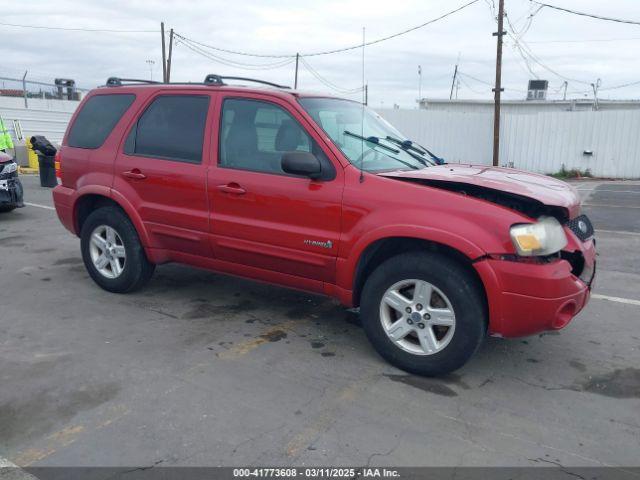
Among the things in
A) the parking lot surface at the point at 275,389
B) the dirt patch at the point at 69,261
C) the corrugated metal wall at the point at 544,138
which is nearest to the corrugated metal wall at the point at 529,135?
the corrugated metal wall at the point at 544,138

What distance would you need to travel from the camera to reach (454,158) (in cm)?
2311

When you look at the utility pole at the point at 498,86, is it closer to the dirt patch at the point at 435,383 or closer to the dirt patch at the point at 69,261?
the dirt patch at the point at 69,261

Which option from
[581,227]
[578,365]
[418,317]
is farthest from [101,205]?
[578,365]

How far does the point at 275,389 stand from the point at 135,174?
95.6 inches

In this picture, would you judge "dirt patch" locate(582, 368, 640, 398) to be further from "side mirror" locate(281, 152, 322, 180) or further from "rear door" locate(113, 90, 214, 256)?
"rear door" locate(113, 90, 214, 256)

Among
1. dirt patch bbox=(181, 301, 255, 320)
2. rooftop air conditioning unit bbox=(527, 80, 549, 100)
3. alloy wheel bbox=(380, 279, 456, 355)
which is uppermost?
rooftop air conditioning unit bbox=(527, 80, 549, 100)

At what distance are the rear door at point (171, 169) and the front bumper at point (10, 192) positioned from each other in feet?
16.3

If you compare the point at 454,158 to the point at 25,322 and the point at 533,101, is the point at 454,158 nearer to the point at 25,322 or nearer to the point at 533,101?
the point at 533,101

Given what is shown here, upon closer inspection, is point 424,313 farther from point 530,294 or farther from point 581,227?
point 581,227

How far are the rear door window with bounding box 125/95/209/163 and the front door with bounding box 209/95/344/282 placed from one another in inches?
9.2

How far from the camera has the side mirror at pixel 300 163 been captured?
3928mm

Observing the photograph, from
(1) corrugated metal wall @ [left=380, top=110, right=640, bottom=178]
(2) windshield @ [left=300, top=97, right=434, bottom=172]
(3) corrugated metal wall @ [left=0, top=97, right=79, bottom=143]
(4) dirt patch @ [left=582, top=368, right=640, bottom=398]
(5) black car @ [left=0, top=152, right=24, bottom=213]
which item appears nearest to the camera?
(4) dirt patch @ [left=582, top=368, right=640, bottom=398]

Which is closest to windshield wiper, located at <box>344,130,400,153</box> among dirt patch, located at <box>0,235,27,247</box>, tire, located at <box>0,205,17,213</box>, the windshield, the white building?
the windshield

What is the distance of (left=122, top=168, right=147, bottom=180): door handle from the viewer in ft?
16.2
